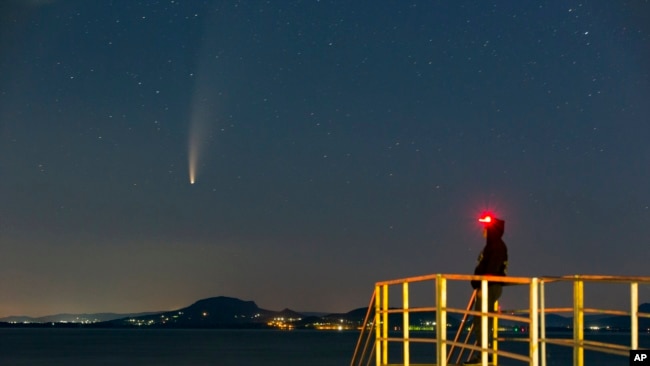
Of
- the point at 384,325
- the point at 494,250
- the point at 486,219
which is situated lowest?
the point at 384,325

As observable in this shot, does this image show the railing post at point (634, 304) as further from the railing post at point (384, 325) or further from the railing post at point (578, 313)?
the railing post at point (384, 325)

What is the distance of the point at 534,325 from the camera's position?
832 centimetres

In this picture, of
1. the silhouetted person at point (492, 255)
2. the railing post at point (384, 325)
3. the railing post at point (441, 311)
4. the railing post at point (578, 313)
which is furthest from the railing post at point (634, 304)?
the railing post at point (384, 325)

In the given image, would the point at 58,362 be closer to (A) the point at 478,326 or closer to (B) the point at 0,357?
(B) the point at 0,357

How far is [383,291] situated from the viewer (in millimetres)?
13438

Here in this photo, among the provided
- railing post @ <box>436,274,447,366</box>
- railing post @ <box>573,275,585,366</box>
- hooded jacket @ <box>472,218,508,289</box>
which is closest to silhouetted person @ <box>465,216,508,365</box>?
hooded jacket @ <box>472,218,508,289</box>

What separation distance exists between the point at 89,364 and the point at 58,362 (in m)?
6.73

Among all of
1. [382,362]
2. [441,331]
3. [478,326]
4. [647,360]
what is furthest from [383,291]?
[647,360]

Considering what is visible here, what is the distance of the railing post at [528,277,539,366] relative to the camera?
325 inches

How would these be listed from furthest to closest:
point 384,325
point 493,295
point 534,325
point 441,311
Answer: point 384,325, point 493,295, point 441,311, point 534,325

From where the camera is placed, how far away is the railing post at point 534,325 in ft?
27.1

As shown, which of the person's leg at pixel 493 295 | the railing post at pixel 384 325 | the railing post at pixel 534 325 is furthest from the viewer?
the railing post at pixel 384 325

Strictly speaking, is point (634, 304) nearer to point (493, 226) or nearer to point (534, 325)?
point (534, 325)

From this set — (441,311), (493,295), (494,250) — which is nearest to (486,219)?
(494,250)
